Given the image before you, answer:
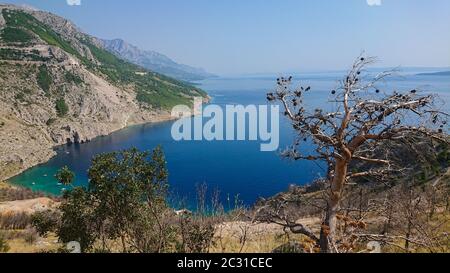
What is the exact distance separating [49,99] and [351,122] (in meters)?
114

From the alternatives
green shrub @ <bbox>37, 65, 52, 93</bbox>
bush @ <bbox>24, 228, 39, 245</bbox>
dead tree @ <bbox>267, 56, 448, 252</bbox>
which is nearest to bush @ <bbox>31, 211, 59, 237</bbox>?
bush @ <bbox>24, 228, 39, 245</bbox>

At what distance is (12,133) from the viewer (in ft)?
271

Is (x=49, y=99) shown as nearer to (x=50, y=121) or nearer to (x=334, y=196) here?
(x=50, y=121)

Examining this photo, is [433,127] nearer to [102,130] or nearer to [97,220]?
[97,220]

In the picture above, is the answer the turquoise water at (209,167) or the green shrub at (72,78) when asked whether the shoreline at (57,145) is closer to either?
the turquoise water at (209,167)

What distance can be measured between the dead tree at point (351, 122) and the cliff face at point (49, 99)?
3041 inches

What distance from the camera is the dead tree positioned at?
5008 millimetres

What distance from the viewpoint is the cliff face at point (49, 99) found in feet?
280

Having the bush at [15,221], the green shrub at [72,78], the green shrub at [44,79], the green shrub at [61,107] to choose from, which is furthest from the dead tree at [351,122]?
the green shrub at [72,78]

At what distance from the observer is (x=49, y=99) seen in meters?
109

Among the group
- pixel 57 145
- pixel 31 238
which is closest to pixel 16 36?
pixel 57 145

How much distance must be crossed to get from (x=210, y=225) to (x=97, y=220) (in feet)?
17.9

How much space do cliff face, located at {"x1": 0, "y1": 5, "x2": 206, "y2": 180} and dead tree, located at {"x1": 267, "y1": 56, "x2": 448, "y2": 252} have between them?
253 feet
